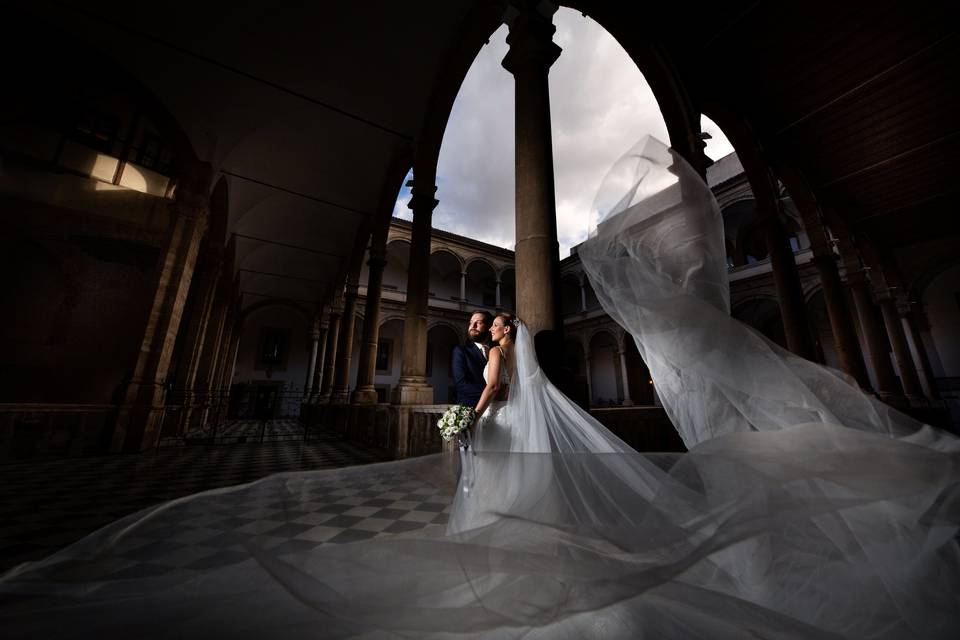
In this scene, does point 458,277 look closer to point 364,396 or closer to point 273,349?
point 273,349

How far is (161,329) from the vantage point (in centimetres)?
618

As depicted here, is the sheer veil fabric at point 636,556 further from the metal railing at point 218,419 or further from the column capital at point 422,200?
the metal railing at point 218,419

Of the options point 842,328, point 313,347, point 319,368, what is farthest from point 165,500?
point 313,347

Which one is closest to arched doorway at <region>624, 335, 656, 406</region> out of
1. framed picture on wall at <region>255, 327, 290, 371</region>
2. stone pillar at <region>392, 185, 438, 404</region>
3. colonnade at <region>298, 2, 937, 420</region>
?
colonnade at <region>298, 2, 937, 420</region>

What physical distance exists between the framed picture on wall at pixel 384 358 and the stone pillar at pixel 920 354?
21.1 meters

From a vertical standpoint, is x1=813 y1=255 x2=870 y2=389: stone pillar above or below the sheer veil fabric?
above

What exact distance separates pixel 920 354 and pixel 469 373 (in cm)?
1660

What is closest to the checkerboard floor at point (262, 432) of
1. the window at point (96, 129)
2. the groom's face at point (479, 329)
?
the groom's face at point (479, 329)

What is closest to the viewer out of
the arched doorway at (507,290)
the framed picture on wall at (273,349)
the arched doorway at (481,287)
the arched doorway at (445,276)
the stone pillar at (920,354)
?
the stone pillar at (920,354)

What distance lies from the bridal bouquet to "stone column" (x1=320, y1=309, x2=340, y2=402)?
1236cm

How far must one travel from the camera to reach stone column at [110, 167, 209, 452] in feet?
18.6

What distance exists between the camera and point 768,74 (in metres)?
6.75

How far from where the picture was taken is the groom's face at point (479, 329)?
249 centimetres

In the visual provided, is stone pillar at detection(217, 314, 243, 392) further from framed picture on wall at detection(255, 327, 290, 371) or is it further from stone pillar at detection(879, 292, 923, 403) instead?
stone pillar at detection(879, 292, 923, 403)
